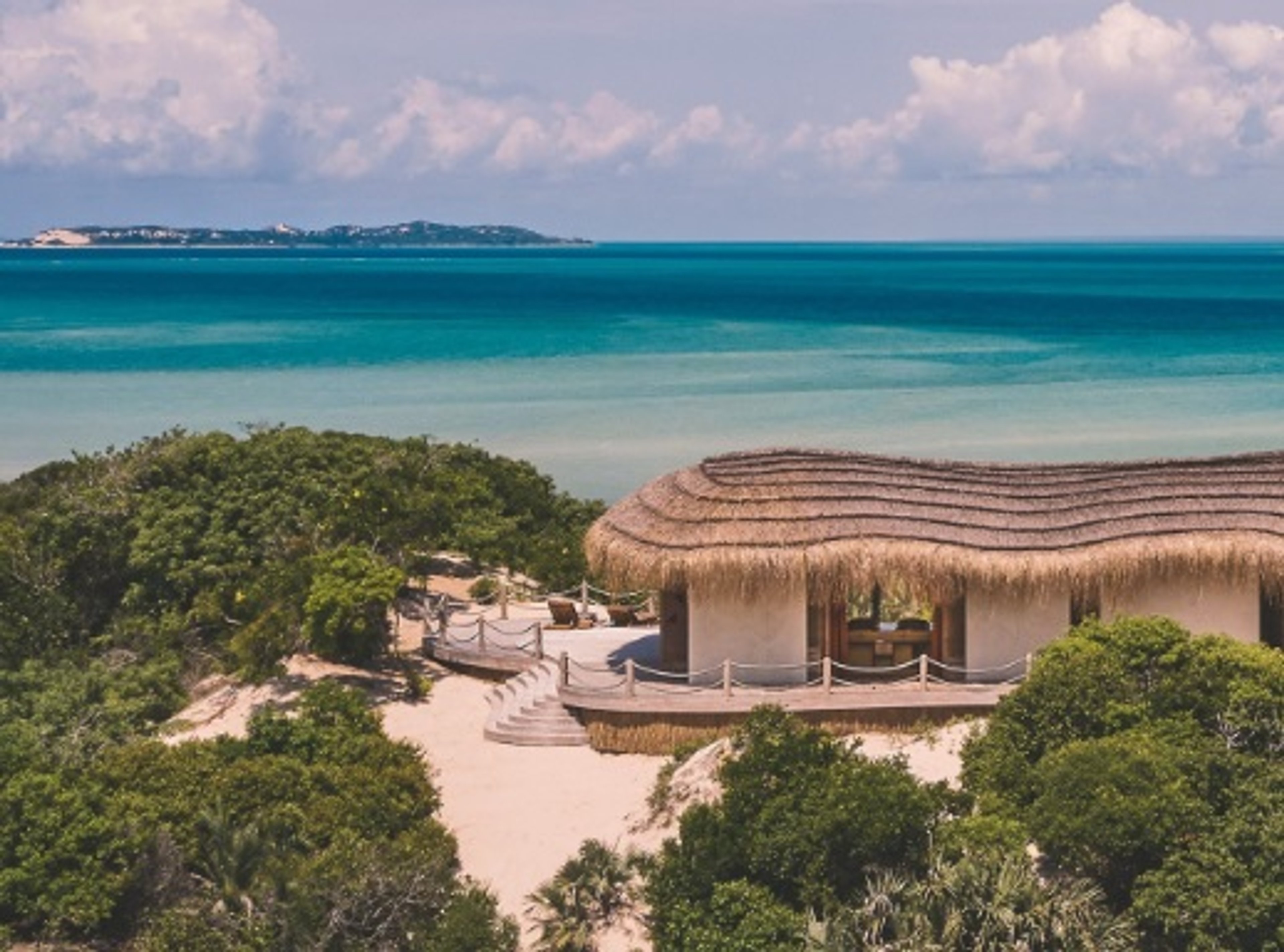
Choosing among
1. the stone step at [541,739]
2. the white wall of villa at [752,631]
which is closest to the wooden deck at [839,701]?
the white wall of villa at [752,631]

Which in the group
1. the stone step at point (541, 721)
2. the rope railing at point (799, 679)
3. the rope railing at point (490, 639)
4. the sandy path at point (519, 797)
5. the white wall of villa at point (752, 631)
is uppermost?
the white wall of villa at point (752, 631)

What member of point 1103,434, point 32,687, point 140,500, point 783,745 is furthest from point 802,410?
point 783,745

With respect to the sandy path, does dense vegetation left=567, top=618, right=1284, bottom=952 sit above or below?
above

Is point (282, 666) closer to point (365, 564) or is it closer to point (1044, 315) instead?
point (365, 564)

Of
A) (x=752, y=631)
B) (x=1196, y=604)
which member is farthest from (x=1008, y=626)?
(x=752, y=631)

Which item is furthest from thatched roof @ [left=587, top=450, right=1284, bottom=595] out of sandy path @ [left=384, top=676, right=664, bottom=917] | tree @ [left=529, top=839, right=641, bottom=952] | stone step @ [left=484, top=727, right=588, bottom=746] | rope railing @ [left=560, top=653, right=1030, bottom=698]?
tree @ [left=529, top=839, right=641, bottom=952]

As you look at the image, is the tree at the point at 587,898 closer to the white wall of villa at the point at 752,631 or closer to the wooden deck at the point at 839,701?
the wooden deck at the point at 839,701

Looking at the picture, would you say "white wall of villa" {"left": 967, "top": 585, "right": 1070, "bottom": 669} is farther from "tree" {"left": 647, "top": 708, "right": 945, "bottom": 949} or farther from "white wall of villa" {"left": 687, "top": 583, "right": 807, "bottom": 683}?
"tree" {"left": 647, "top": 708, "right": 945, "bottom": 949}
